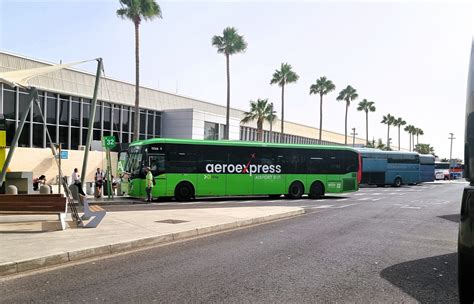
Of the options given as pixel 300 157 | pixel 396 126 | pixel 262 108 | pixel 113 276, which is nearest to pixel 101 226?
pixel 113 276

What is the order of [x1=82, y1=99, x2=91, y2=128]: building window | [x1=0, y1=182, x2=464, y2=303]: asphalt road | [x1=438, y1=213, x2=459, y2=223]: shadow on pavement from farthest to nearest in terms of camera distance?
[x1=82, y1=99, x2=91, y2=128]: building window < [x1=438, y1=213, x2=459, y2=223]: shadow on pavement < [x1=0, y1=182, x2=464, y2=303]: asphalt road

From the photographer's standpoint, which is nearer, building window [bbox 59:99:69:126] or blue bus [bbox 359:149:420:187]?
building window [bbox 59:99:69:126]

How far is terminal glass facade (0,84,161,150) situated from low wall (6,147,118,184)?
1.97 metres

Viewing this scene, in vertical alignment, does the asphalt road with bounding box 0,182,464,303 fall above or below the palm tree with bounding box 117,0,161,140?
below

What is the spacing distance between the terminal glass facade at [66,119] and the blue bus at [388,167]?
21819 millimetres

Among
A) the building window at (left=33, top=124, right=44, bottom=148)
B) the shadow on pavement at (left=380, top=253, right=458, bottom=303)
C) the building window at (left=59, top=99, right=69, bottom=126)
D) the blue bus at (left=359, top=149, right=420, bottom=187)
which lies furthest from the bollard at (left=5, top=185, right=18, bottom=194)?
the blue bus at (left=359, top=149, right=420, bottom=187)

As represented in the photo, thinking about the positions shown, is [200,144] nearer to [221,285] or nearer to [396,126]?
[221,285]

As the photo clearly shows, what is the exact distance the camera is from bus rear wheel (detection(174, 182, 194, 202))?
22031 mm

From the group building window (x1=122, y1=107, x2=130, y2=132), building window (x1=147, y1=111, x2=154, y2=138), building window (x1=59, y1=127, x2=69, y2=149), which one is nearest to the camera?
building window (x1=59, y1=127, x2=69, y2=149)

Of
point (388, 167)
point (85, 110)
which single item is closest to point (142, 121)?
point (85, 110)

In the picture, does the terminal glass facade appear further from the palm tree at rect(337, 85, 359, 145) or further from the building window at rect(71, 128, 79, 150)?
the palm tree at rect(337, 85, 359, 145)

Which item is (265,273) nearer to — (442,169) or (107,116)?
(107,116)

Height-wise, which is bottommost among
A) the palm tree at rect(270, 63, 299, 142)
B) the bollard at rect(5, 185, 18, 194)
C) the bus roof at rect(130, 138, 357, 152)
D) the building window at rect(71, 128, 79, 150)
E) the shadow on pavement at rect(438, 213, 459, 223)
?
the shadow on pavement at rect(438, 213, 459, 223)

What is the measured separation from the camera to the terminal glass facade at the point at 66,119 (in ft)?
108
